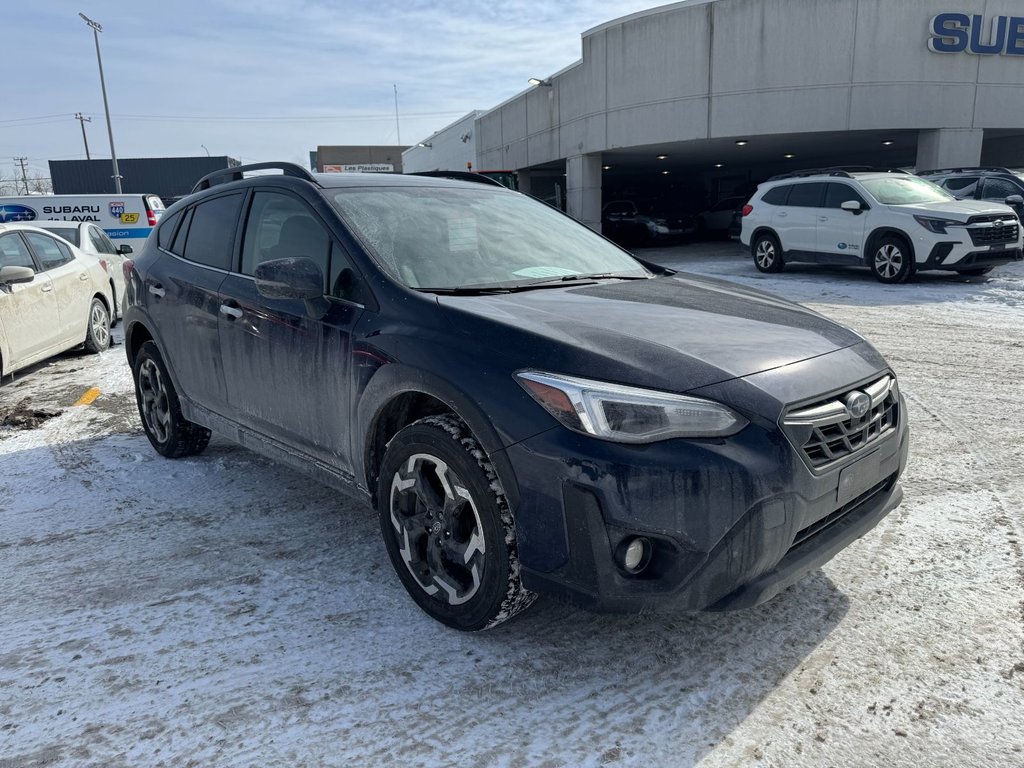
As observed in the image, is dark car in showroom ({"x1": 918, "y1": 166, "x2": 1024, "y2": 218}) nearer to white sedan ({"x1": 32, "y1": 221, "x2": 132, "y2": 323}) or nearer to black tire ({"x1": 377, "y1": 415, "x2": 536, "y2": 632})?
white sedan ({"x1": 32, "y1": 221, "x2": 132, "y2": 323})

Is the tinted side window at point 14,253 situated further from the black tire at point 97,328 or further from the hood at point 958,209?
the hood at point 958,209

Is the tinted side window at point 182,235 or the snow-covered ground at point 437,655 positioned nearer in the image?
the snow-covered ground at point 437,655

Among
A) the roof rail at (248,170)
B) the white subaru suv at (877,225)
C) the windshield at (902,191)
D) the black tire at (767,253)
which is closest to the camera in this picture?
the roof rail at (248,170)

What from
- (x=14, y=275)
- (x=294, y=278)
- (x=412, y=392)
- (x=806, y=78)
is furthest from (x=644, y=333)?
(x=806, y=78)

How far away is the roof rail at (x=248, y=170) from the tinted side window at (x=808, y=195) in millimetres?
11384

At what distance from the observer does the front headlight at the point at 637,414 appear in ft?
7.50

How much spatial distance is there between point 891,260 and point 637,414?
11685 mm

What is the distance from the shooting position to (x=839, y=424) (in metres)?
2.53

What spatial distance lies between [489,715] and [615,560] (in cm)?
64

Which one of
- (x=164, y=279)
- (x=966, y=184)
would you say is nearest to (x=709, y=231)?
(x=966, y=184)

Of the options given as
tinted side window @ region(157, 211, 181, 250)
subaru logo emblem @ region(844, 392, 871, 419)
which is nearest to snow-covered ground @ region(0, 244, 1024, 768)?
subaru logo emblem @ region(844, 392, 871, 419)

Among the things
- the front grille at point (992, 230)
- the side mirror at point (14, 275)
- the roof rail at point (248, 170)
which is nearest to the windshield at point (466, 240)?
the roof rail at point (248, 170)

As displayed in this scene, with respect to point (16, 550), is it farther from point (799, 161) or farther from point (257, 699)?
point (799, 161)

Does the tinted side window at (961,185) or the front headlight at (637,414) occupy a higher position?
the tinted side window at (961,185)
